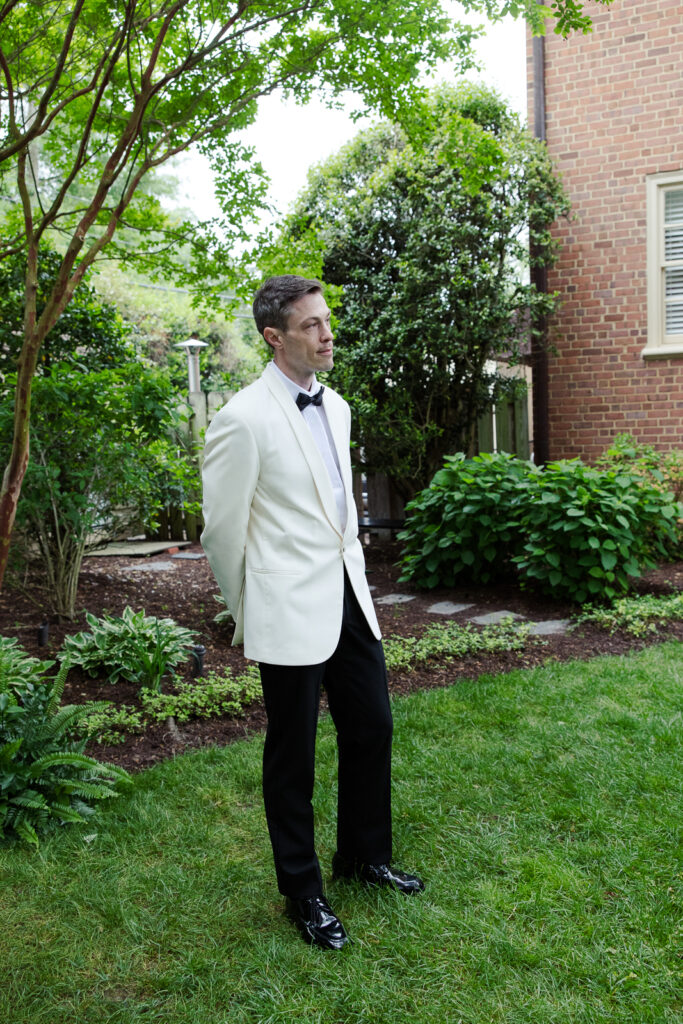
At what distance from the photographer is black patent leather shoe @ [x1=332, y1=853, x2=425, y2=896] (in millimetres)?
2645

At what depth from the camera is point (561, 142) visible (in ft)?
30.5

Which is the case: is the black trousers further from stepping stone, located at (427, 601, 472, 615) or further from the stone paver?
the stone paver

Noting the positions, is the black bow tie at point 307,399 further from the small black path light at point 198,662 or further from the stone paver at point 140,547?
the stone paver at point 140,547

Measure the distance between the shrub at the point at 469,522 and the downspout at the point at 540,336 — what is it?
2.60 meters

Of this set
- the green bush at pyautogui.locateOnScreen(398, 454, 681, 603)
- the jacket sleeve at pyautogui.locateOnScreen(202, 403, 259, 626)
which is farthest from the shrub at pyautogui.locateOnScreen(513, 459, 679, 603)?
the jacket sleeve at pyautogui.locateOnScreen(202, 403, 259, 626)

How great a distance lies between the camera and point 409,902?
2564mm

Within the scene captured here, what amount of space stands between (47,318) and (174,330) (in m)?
19.2

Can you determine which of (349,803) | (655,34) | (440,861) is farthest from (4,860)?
(655,34)

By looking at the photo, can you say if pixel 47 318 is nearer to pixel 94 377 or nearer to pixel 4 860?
pixel 94 377

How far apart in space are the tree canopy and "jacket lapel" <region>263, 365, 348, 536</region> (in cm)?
582

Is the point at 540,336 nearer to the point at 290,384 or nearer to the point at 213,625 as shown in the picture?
the point at 213,625

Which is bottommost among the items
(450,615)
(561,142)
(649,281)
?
(450,615)

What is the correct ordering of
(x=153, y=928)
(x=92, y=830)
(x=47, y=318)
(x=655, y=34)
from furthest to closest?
(x=655, y=34)
(x=47, y=318)
(x=92, y=830)
(x=153, y=928)

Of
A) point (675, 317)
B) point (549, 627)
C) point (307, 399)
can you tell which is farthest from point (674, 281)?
point (307, 399)
